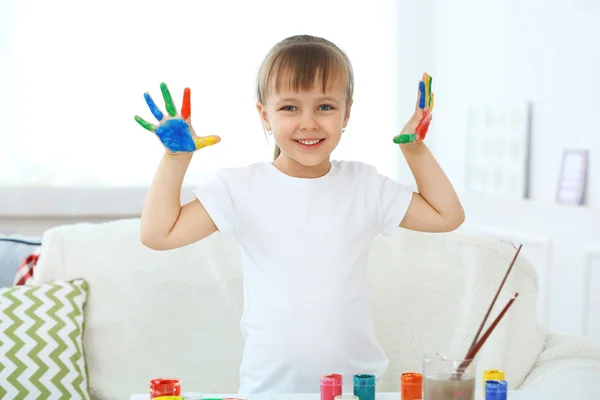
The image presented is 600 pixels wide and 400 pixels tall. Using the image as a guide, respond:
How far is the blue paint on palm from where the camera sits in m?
1.29

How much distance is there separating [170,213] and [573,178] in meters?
2.02

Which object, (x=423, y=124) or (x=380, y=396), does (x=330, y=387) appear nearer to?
(x=380, y=396)

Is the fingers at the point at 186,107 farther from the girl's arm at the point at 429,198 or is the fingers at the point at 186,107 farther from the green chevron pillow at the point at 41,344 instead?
the green chevron pillow at the point at 41,344

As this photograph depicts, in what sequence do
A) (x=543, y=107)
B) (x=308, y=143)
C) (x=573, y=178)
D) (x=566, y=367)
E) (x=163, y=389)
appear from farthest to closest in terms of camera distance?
(x=543, y=107) < (x=573, y=178) < (x=566, y=367) < (x=308, y=143) < (x=163, y=389)

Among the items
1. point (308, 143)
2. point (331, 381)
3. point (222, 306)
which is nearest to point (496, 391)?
point (331, 381)

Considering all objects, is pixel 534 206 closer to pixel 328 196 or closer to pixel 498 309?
pixel 498 309

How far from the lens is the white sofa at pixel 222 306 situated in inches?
84.8

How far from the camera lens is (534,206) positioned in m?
3.18

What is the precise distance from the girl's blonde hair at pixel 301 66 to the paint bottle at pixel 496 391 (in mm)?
538

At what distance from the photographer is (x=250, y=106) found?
3461 mm

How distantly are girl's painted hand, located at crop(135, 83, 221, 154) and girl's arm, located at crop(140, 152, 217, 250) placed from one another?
5 cm

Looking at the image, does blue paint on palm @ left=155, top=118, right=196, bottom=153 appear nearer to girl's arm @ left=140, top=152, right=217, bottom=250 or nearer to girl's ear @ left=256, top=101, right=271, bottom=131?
girl's arm @ left=140, top=152, right=217, bottom=250

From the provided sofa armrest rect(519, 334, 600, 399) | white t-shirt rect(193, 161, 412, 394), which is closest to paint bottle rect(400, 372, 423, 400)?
white t-shirt rect(193, 161, 412, 394)

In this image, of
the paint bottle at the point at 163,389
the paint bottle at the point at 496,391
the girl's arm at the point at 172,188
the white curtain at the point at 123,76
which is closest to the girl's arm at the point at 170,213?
the girl's arm at the point at 172,188
